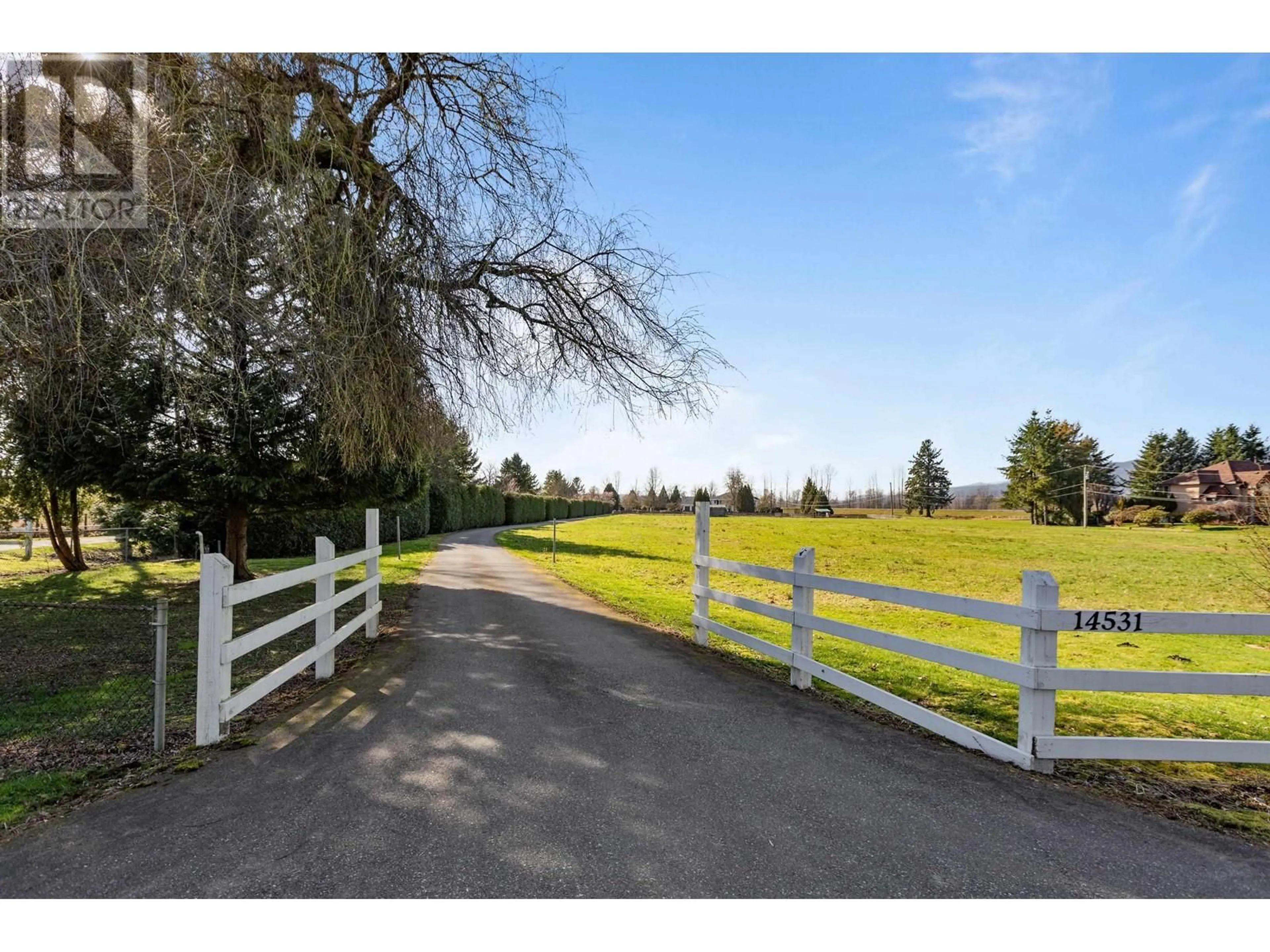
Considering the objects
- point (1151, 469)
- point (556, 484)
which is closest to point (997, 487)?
point (1151, 469)

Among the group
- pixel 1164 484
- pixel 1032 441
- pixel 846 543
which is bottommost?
pixel 846 543

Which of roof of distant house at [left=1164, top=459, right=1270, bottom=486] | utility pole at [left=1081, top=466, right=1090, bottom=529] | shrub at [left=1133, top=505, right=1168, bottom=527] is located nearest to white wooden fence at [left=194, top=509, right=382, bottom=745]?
utility pole at [left=1081, top=466, right=1090, bottom=529]

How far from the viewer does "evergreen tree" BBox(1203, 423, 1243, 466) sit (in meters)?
67.1

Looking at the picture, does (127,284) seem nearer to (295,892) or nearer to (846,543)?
(295,892)

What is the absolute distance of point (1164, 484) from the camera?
5719 cm

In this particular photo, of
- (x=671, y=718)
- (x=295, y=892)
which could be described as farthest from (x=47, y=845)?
(x=671, y=718)

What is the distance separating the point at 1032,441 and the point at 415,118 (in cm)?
6436

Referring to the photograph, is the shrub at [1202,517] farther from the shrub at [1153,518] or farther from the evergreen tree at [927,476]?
the evergreen tree at [927,476]

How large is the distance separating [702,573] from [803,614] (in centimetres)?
190

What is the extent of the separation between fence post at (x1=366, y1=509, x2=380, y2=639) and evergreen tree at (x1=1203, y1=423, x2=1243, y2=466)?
3476 inches

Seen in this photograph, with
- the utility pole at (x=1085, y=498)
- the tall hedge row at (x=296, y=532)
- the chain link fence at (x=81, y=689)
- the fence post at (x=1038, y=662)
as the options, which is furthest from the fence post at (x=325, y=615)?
the utility pole at (x=1085, y=498)

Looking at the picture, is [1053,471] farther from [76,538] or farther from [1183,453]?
[76,538]

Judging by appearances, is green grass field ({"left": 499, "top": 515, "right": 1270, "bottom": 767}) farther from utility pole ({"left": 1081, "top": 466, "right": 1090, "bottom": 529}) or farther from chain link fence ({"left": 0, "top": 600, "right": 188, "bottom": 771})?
utility pole ({"left": 1081, "top": 466, "right": 1090, "bottom": 529})

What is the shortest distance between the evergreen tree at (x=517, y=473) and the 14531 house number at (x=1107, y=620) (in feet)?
220
